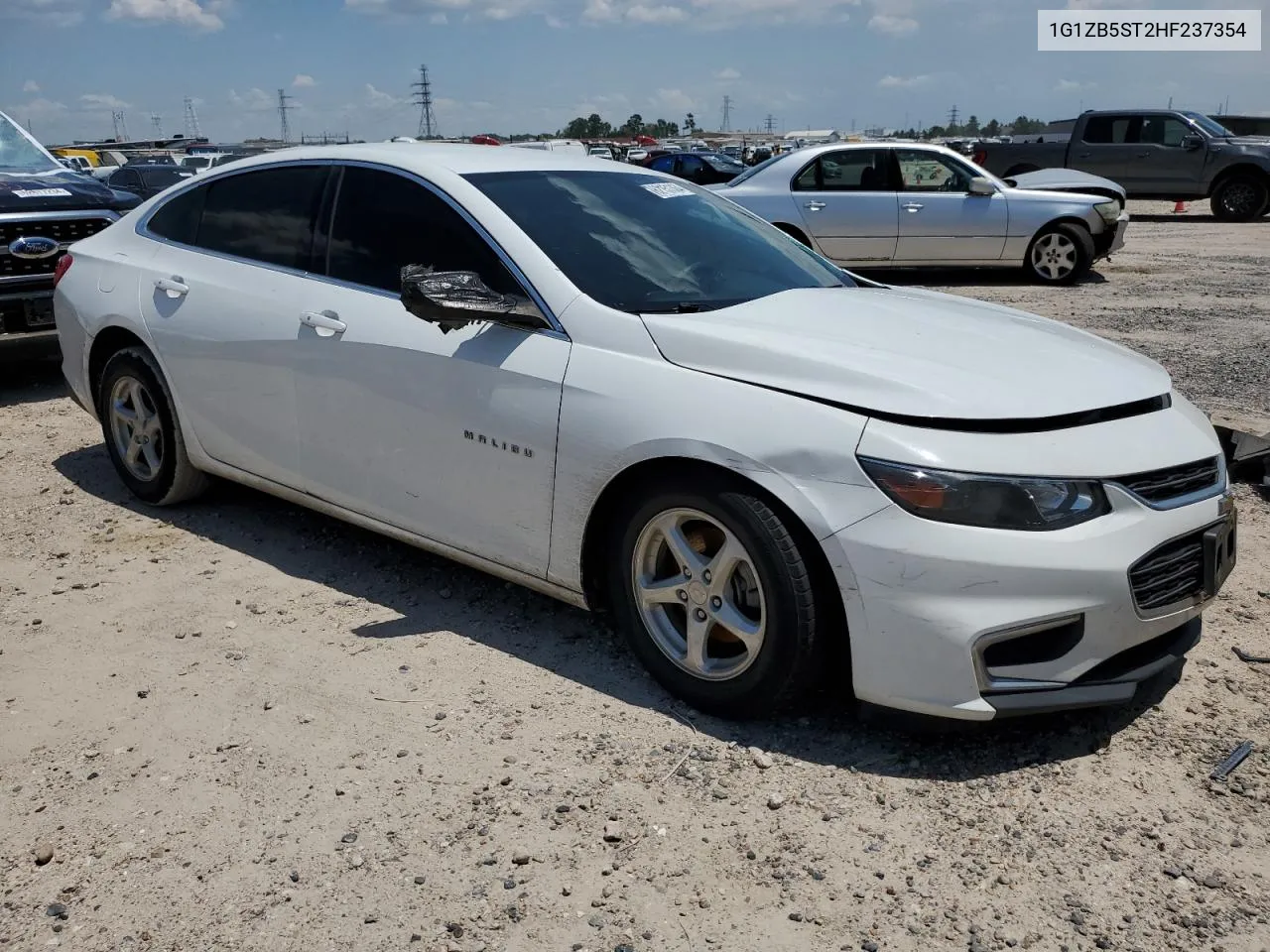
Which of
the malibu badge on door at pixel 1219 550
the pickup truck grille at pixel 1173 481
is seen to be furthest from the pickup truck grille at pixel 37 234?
the malibu badge on door at pixel 1219 550

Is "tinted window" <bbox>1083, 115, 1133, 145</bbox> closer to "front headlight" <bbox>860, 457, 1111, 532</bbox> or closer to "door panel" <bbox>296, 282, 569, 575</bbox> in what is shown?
"door panel" <bbox>296, 282, 569, 575</bbox>

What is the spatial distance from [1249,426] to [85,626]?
18.7ft

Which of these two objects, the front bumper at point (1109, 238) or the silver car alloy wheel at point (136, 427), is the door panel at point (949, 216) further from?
the silver car alloy wheel at point (136, 427)

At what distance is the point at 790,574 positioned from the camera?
9.79 ft

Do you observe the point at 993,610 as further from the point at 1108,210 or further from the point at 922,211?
the point at 1108,210

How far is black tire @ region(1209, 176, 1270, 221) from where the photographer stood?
19.7 m

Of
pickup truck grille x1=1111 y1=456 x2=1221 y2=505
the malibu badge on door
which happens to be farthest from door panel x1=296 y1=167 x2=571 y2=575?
the malibu badge on door

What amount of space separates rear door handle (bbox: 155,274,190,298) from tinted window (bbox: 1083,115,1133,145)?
778 inches

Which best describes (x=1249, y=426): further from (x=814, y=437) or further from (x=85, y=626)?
(x=85, y=626)

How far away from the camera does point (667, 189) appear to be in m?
4.45

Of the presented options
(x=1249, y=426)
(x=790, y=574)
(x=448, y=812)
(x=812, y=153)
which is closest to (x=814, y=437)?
(x=790, y=574)

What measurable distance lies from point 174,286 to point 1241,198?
1995cm

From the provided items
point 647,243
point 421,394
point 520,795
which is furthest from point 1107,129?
point 520,795

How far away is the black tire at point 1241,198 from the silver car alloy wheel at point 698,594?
20069 millimetres
